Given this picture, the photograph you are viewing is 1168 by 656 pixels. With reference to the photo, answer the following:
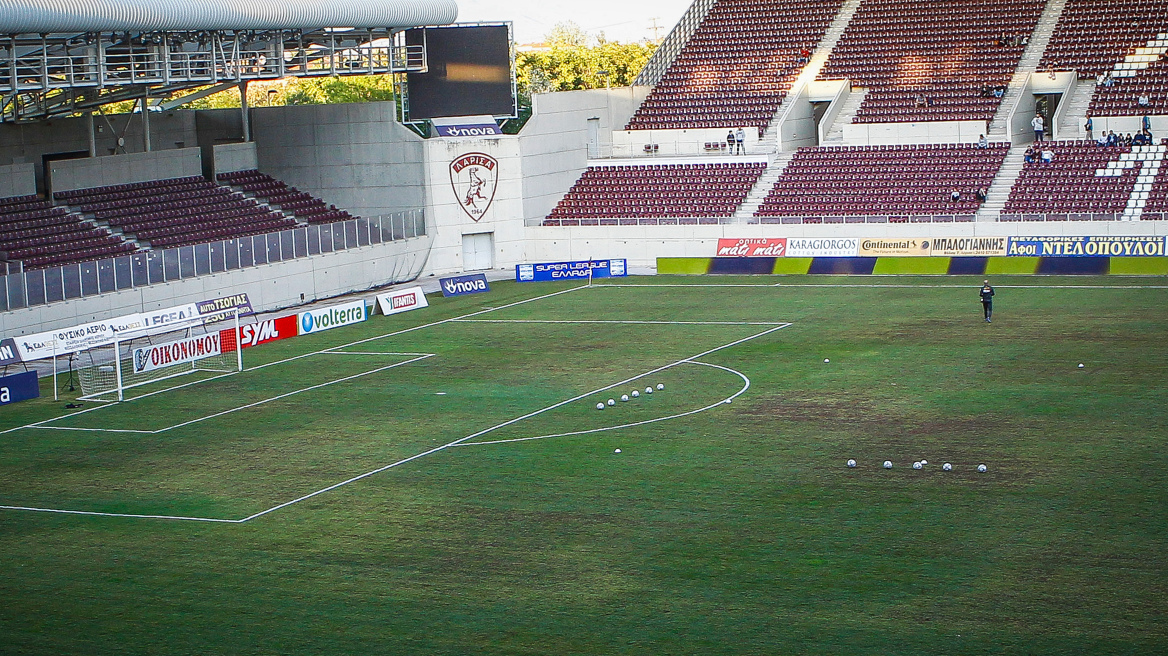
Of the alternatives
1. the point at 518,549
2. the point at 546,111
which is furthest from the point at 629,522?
the point at 546,111

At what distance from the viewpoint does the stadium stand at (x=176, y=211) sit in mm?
51531

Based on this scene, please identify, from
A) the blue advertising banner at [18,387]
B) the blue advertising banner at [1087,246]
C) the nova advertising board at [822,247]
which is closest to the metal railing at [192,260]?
the blue advertising banner at [18,387]

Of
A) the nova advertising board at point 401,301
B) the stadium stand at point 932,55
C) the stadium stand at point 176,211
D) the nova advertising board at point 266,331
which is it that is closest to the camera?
the nova advertising board at point 266,331

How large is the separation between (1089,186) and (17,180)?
132 ft

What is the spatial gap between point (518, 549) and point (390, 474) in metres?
5.74

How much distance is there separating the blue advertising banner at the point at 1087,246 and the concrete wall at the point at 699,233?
0.76 m

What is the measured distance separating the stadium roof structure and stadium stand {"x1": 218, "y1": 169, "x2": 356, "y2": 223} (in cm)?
539

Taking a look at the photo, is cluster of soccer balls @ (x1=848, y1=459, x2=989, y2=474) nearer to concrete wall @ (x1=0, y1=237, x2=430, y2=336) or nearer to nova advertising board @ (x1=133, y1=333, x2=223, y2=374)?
nova advertising board @ (x1=133, y1=333, x2=223, y2=374)

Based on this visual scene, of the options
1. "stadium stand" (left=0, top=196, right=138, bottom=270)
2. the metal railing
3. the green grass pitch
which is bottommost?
the green grass pitch

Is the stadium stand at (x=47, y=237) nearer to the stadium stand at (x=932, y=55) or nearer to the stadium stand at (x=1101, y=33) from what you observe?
the stadium stand at (x=932, y=55)

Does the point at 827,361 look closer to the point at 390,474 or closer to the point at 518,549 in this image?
the point at 390,474

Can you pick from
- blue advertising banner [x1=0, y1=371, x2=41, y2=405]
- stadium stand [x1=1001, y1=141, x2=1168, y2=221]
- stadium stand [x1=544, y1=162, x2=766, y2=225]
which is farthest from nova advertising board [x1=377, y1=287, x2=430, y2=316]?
stadium stand [x1=1001, y1=141, x2=1168, y2=221]

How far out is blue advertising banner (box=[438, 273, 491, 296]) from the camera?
53125 millimetres

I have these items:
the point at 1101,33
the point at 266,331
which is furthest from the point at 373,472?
the point at 1101,33
